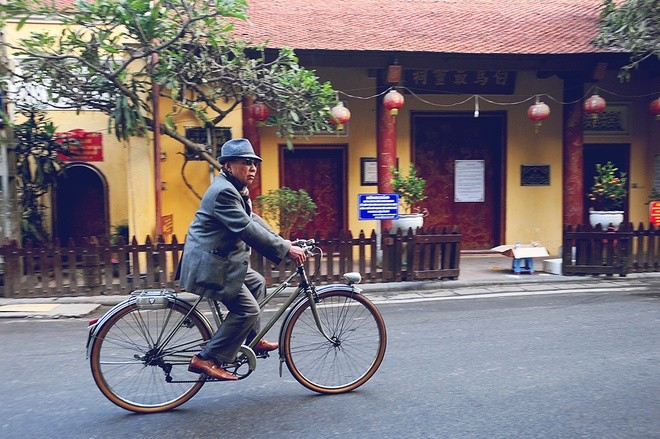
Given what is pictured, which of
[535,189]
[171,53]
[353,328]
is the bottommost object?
[353,328]

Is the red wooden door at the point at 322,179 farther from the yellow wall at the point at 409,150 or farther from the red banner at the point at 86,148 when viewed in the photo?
the red banner at the point at 86,148

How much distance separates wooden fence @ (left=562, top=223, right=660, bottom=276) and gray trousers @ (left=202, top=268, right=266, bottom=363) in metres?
7.28

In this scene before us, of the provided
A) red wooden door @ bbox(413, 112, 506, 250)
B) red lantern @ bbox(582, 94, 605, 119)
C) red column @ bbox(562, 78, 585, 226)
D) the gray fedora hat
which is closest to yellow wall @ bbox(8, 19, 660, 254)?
red wooden door @ bbox(413, 112, 506, 250)

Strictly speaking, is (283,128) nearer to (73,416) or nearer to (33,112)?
(33,112)

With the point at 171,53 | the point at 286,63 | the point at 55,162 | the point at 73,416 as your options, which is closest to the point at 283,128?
the point at 286,63

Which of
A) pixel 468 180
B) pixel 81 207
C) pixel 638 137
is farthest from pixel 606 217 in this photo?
pixel 81 207

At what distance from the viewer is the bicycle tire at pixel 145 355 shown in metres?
4.07

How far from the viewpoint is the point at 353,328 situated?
178 inches

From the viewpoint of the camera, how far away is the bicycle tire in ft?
13.3

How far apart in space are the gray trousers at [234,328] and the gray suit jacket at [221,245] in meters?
0.10

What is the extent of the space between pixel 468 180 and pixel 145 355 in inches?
403

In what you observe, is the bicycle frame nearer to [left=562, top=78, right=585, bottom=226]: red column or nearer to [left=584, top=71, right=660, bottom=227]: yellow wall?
[left=562, top=78, right=585, bottom=226]: red column

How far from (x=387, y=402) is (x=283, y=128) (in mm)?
6226

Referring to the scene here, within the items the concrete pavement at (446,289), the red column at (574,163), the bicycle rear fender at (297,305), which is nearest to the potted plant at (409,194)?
the concrete pavement at (446,289)
